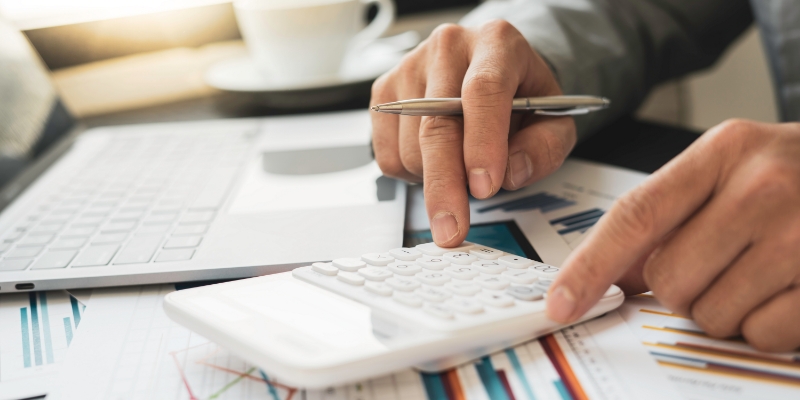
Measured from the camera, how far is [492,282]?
0.31 m

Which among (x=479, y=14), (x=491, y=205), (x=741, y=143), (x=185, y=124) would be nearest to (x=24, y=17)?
(x=185, y=124)

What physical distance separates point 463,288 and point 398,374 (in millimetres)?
55

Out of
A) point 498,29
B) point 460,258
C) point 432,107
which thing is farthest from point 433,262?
point 498,29

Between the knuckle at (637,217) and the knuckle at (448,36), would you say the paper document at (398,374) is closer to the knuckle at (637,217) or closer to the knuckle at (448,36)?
the knuckle at (637,217)

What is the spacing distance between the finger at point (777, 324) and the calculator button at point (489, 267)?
0.39 feet

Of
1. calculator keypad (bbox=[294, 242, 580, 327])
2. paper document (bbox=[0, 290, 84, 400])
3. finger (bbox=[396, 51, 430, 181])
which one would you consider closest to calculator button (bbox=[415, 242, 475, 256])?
calculator keypad (bbox=[294, 242, 580, 327])

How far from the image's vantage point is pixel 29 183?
570mm

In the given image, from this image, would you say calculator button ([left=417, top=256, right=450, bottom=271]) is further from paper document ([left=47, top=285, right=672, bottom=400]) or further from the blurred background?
the blurred background

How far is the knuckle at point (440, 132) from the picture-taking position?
0.41m

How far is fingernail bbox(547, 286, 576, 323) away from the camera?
0.92 ft

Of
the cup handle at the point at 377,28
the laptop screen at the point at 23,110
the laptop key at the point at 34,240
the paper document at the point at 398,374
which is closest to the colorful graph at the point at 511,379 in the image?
the paper document at the point at 398,374

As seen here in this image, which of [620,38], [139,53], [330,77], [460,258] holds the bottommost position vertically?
[460,258]

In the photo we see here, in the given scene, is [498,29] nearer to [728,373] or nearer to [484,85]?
[484,85]

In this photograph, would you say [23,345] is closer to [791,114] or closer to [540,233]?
[540,233]
